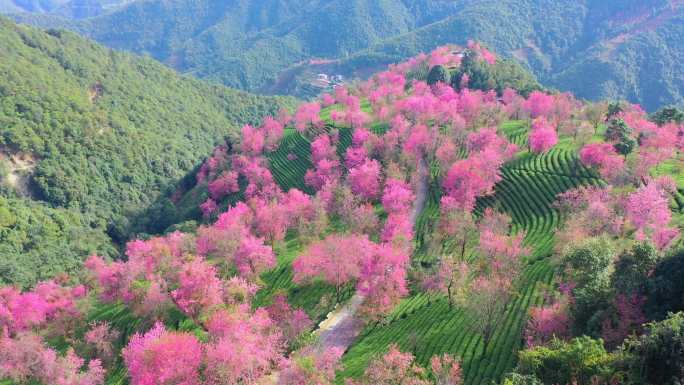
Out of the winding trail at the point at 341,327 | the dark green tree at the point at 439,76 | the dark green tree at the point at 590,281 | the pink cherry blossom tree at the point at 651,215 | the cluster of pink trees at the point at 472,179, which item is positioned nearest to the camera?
the dark green tree at the point at 590,281

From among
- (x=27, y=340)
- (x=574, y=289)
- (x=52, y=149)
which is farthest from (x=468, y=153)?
(x=52, y=149)

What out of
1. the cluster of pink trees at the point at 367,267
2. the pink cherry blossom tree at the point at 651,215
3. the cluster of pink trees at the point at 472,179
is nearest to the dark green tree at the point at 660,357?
the pink cherry blossom tree at the point at 651,215

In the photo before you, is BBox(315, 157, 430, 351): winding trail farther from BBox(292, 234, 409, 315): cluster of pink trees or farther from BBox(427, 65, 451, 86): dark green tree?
BBox(427, 65, 451, 86): dark green tree

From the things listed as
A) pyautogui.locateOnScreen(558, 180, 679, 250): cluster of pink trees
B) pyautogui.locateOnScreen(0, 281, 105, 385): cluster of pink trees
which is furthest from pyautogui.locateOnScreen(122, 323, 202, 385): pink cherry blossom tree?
pyautogui.locateOnScreen(558, 180, 679, 250): cluster of pink trees

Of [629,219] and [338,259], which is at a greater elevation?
[629,219]

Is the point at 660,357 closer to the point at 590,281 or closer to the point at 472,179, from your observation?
the point at 590,281

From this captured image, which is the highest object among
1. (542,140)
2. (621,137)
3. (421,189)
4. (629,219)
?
(621,137)

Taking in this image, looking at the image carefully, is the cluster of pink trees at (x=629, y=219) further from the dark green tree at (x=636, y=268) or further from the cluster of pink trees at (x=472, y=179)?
the cluster of pink trees at (x=472, y=179)

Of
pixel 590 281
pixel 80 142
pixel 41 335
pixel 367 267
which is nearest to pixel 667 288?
pixel 590 281
